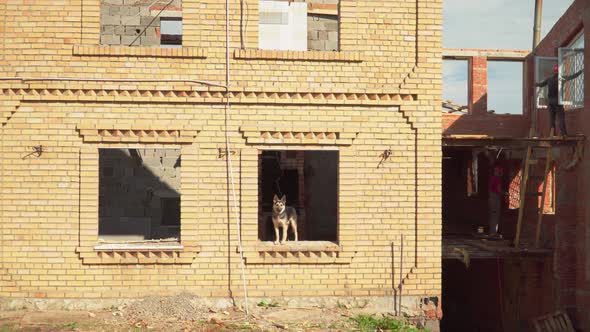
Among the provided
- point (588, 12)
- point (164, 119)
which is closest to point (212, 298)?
point (164, 119)

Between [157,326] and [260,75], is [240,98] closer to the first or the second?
[260,75]

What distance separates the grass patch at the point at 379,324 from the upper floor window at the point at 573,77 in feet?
20.6

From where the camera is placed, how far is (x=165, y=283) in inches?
340

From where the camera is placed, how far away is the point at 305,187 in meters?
15.0

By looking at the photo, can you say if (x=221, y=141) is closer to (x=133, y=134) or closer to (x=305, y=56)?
(x=133, y=134)

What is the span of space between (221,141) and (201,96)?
0.69 m

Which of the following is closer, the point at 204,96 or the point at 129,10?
the point at 204,96

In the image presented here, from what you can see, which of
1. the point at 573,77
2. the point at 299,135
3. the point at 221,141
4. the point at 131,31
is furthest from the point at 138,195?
the point at 573,77

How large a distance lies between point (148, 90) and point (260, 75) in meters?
1.59

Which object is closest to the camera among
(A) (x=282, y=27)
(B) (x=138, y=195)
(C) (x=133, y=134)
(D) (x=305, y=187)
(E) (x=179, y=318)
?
(E) (x=179, y=318)

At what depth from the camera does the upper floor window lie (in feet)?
40.6

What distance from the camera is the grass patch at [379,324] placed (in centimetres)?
823

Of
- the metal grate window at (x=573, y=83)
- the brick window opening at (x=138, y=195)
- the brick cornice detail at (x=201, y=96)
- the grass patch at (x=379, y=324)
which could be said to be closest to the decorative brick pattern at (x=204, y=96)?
the brick cornice detail at (x=201, y=96)

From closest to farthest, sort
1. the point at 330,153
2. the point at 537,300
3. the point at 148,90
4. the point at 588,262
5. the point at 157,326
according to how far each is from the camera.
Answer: the point at 157,326, the point at 148,90, the point at 588,262, the point at 537,300, the point at 330,153
